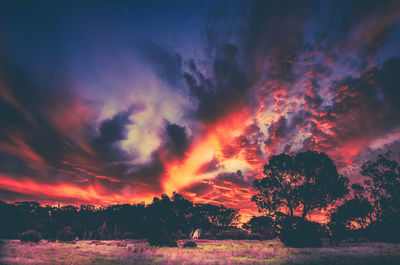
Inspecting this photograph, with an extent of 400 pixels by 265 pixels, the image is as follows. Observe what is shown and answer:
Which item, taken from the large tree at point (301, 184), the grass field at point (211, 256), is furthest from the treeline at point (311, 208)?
the grass field at point (211, 256)

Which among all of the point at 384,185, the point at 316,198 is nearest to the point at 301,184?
the point at 316,198

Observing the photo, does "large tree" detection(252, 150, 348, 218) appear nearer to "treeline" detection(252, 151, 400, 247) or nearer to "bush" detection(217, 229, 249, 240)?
"treeline" detection(252, 151, 400, 247)

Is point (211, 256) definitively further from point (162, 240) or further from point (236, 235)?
point (236, 235)

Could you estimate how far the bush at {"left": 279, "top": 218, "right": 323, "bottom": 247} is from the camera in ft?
93.6

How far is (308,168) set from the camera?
3644 centimetres

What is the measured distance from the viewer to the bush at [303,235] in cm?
2853

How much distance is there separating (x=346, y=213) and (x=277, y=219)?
12.8 m

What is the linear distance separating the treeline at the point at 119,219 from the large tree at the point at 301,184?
34.0m

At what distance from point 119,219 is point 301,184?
7190 centimetres

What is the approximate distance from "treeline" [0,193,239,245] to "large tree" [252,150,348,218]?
3395 centimetres

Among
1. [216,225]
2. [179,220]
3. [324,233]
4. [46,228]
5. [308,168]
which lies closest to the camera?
[324,233]

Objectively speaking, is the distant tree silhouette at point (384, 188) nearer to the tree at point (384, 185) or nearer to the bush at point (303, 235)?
the tree at point (384, 185)

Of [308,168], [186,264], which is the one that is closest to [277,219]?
[308,168]

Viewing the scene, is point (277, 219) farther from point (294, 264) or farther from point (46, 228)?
point (46, 228)
